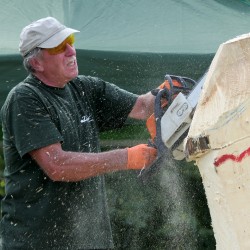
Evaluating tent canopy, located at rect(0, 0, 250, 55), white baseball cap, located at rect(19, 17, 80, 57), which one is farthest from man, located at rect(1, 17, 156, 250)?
tent canopy, located at rect(0, 0, 250, 55)

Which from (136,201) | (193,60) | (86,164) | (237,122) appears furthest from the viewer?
(136,201)

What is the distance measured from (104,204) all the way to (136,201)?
1245 mm

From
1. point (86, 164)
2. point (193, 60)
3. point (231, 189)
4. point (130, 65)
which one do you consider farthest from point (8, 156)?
point (231, 189)

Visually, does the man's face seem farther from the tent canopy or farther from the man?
the tent canopy

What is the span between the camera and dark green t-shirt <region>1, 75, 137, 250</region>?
2.97 m

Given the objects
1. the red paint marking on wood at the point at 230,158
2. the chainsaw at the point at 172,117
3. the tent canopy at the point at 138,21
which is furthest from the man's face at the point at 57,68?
the red paint marking on wood at the point at 230,158

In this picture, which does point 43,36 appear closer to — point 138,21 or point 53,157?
point 53,157

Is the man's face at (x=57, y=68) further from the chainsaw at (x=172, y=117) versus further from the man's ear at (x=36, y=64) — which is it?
the chainsaw at (x=172, y=117)

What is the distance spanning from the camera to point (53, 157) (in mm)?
2949

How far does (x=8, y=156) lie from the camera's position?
10.3ft

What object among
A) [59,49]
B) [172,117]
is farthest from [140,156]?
[59,49]

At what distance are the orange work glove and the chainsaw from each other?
32 millimetres

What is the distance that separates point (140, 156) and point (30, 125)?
562 mm

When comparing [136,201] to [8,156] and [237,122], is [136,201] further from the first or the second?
[237,122]
